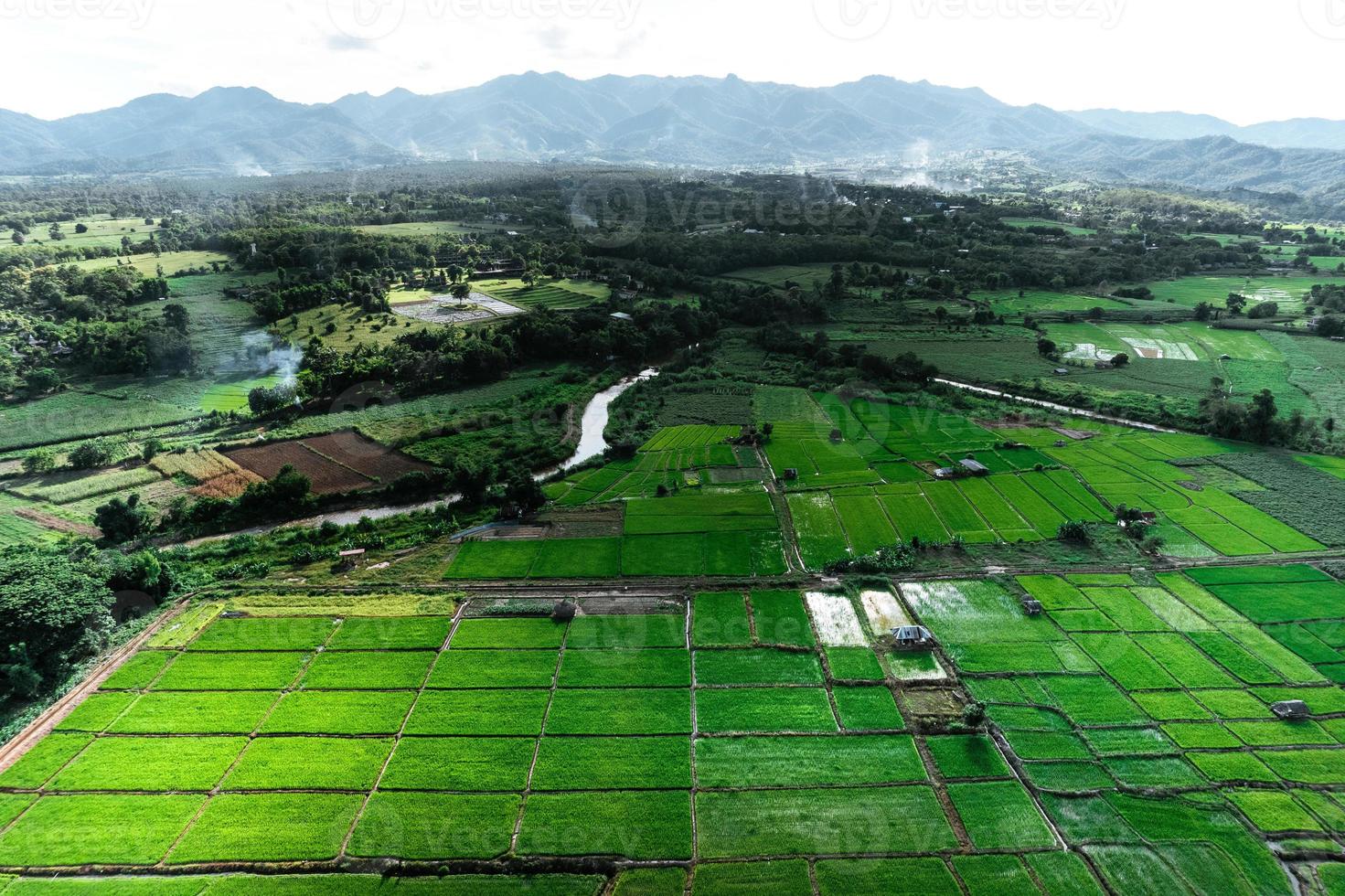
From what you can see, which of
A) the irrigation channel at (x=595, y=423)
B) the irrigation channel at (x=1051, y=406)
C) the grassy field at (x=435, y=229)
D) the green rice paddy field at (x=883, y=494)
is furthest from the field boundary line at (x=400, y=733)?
the grassy field at (x=435, y=229)

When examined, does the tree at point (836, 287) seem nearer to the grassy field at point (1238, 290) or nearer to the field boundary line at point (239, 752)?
the grassy field at point (1238, 290)

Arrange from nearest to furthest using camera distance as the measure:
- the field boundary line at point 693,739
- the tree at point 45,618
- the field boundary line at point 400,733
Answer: the field boundary line at point 693,739, the field boundary line at point 400,733, the tree at point 45,618

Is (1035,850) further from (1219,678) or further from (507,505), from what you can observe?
(507,505)

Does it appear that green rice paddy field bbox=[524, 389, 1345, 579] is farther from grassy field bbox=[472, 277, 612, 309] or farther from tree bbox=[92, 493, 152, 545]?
grassy field bbox=[472, 277, 612, 309]

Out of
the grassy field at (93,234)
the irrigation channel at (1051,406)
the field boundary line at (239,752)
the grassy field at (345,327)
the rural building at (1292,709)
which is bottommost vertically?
the field boundary line at (239,752)

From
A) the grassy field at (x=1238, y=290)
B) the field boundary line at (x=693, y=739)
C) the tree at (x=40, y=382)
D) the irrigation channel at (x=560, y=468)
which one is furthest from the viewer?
the grassy field at (x=1238, y=290)

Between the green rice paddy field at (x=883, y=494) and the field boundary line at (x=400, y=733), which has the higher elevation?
the green rice paddy field at (x=883, y=494)

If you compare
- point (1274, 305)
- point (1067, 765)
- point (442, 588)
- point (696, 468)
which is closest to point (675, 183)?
point (1274, 305)

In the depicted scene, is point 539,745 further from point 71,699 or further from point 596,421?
point 596,421

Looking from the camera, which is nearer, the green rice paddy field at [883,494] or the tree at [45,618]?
the tree at [45,618]
